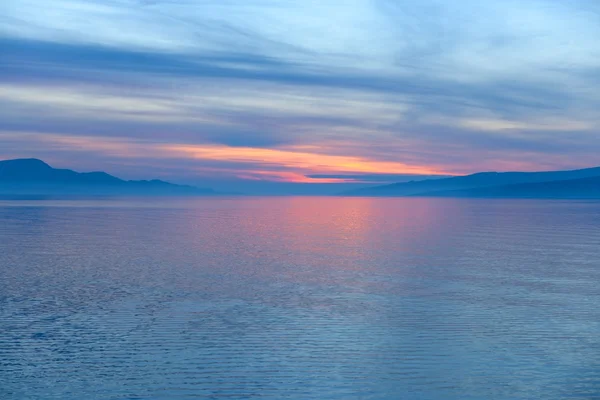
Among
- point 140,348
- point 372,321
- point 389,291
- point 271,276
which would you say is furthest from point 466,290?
point 140,348

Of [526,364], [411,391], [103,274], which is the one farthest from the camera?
[103,274]

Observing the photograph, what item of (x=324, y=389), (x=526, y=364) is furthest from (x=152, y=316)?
(x=526, y=364)

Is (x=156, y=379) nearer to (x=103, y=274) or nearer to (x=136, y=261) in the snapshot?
(x=103, y=274)

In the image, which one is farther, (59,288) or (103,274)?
(103,274)

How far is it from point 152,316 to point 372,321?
7358 millimetres

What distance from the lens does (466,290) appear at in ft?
88.6

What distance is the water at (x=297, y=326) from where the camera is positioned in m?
15.2

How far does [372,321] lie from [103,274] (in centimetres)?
1522

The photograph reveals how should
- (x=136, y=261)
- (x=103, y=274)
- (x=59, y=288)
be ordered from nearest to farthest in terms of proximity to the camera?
(x=59, y=288), (x=103, y=274), (x=136, y=261)

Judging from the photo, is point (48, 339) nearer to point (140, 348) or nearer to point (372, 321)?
point (140, 348)

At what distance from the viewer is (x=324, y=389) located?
14.9 metres

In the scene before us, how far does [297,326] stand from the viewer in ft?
66.5

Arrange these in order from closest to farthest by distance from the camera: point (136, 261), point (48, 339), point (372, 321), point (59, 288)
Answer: point (48, 339) < point (372, 321) < point (59, 288) < point (136, 261)

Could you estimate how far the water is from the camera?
15211mm
